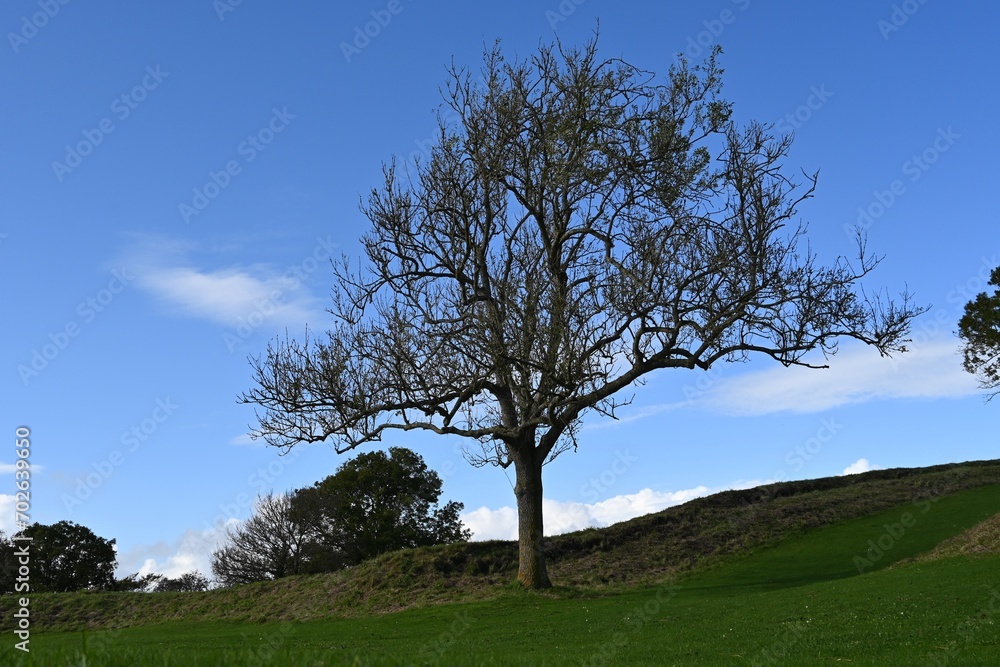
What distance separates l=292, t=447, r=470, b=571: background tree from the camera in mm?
50531

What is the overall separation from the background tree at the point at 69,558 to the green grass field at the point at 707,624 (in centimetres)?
1817

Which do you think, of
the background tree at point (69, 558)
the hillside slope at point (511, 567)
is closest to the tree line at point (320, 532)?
the background tree at point (69, 558)

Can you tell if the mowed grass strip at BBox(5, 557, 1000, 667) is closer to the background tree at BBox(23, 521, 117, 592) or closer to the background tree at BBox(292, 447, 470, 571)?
the background tree at BBox(292, 447, 470, 571)

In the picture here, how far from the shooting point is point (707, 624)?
2009 cm

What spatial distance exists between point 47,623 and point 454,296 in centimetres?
2341

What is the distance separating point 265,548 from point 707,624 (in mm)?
40912

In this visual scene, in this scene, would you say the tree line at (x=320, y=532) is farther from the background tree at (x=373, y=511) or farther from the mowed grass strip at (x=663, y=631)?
the mowed grass strip at (x=663, y=631)

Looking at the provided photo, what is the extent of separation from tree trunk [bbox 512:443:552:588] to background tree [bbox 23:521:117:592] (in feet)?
117

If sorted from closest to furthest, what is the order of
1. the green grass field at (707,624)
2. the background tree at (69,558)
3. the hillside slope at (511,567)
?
the green grass field at (707,624) < the hillside slope at (511,567) < the background tree at (69,558)

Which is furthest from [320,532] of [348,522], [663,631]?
[663,631]

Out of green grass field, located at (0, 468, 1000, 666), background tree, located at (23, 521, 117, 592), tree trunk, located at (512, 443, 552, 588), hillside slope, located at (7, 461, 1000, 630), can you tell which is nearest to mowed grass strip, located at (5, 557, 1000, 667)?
green grass field, located at (0, 468, 1000, 666)

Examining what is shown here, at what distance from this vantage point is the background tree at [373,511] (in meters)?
50.5

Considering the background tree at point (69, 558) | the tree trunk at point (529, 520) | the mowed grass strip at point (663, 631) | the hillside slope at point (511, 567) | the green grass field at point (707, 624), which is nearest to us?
the green grass field at point (707, 624)

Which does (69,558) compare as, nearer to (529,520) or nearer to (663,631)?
(529,520)
